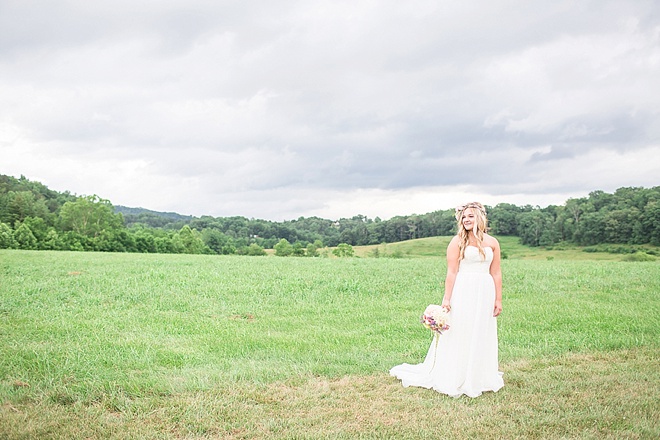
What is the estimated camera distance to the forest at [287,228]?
6694 cm

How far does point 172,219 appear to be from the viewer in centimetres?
11756

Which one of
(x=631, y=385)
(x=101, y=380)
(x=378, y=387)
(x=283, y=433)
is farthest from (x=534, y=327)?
(x=101, y=380)

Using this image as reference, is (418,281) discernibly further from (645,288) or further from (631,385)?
(631,385)

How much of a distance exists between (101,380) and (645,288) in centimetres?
2091

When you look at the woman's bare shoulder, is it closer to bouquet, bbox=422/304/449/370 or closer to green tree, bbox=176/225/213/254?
bouquet, bbox=422/304/449/370

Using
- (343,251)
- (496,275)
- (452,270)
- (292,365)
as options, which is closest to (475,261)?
(452,270)

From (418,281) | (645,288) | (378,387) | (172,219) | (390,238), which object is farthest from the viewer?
(172,219)

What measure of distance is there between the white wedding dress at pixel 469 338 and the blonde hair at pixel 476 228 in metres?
0.08

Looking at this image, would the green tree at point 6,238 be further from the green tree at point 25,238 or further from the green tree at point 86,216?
the green tree at point 86,216

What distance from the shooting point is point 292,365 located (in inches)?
339

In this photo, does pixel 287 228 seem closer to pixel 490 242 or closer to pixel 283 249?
pixel 283 249

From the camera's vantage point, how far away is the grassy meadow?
6.14 m

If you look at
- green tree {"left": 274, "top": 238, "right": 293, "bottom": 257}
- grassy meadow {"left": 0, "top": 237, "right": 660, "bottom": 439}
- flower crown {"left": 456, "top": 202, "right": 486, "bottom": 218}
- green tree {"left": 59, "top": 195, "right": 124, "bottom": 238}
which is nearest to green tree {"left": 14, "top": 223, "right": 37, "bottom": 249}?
green tree {"left": 59, "top": 195, "right": 124, "bottom": 238}

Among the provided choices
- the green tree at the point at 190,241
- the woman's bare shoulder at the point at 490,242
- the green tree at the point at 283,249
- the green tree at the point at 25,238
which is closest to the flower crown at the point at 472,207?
the woman's bare shoulder at the point at 490,242
